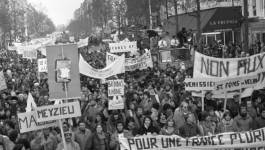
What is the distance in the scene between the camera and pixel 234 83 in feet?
40.3

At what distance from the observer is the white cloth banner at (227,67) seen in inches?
485

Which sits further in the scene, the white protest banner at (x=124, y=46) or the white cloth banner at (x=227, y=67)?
the white protest banner at (x=124, y=46)

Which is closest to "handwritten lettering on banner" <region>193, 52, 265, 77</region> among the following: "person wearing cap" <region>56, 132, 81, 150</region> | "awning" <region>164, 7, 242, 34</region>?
"person wearing cap" <region>56, 132, 81, 150</region>

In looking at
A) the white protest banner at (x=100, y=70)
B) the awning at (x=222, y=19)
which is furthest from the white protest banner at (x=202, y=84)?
the awning at (x=222, y=19)

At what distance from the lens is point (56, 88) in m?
11.0

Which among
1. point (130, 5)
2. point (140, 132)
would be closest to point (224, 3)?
point (130, 5)

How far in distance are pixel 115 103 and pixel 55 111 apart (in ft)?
11.6

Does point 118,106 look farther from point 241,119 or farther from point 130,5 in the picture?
point 130,5

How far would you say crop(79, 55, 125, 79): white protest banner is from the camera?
1591 centimetres

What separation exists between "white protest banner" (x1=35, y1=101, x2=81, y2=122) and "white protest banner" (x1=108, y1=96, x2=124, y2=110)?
3258 mm

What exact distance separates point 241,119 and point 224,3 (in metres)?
38.3

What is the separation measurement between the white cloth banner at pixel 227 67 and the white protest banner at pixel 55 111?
3470 mm

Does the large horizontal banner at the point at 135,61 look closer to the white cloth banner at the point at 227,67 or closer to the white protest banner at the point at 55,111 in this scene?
the white cloth banner at the point at 227,67

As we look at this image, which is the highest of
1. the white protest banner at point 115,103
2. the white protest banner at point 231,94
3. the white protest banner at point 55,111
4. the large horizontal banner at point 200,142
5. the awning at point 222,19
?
the awning at point 222,19
